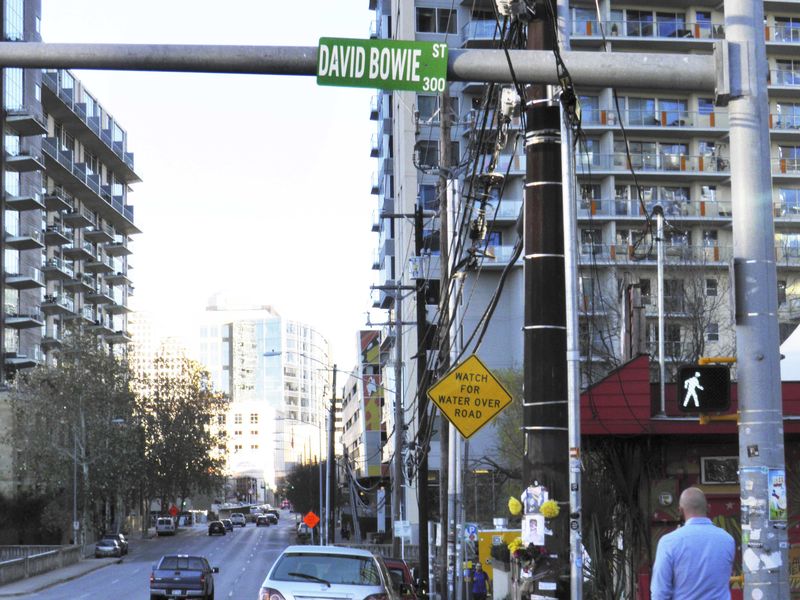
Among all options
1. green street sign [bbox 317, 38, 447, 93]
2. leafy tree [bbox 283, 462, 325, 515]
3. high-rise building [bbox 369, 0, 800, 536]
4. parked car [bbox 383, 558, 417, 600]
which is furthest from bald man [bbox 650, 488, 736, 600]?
leafy tree [bbox 283, 462, 325, 515]

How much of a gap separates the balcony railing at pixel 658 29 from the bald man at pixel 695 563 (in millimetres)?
63390

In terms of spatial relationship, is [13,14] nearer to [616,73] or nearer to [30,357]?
[30,357]

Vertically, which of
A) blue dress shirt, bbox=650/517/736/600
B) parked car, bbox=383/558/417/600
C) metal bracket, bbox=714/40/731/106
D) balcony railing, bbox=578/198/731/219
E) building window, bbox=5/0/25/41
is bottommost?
parked car, bbox=383/558/417/600

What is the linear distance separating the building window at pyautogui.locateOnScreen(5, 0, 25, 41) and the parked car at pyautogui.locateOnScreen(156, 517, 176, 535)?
148 feet

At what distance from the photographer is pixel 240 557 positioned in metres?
69.9

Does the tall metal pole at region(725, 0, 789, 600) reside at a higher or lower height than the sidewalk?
higher

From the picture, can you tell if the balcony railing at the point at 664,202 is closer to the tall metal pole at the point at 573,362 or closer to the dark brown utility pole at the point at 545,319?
the tall metal pole at the point at 573,362

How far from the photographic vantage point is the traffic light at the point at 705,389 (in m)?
10.1

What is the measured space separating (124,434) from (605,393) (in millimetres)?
61358

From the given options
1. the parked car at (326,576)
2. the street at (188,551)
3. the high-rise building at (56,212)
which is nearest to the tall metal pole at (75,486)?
the street at (188,551)

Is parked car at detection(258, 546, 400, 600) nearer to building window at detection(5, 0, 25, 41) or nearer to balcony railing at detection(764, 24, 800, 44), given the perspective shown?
balcony railing at detection(764, 24, 800, 44)

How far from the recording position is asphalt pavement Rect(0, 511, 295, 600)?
43594 mm

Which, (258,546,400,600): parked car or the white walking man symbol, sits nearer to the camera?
the white walking man symbol

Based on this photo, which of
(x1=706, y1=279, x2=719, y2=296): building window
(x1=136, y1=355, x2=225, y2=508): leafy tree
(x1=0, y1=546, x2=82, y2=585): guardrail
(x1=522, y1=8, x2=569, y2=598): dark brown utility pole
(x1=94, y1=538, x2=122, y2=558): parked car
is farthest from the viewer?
(x1=136, y1=355, x2=225, y2=508): leafy tree
